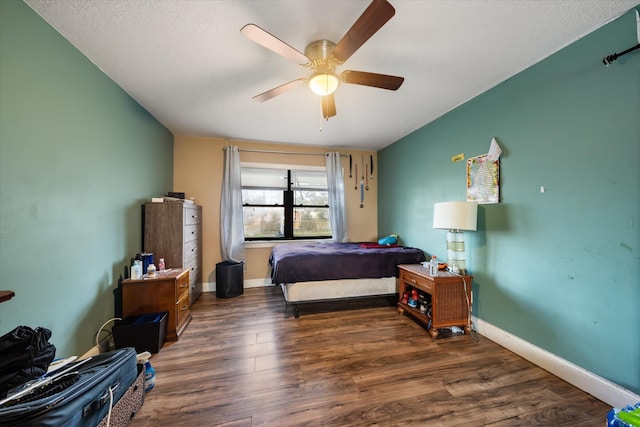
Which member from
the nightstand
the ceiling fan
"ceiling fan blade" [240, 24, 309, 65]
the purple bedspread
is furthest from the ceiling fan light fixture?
the nightstand

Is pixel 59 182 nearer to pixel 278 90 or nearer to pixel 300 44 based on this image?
pixel 278 90

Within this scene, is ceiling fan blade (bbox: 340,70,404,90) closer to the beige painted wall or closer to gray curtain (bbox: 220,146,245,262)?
the beige painted wall

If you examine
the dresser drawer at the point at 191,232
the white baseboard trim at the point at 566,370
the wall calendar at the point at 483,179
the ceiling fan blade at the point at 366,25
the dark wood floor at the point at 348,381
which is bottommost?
the dark wood floor at the point at 348,381

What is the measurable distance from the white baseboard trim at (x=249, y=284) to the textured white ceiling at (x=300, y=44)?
8.46 feet

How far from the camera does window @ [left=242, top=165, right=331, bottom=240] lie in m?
3.97

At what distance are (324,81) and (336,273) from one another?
2037 millimetres

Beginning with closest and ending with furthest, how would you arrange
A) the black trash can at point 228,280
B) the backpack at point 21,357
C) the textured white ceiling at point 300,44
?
the backpack at point 21,357
the textured white ceiling at point 300,44
the black trash can at point 228,280

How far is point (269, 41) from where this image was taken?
4.52 feet

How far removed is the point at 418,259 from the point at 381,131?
1.94 m

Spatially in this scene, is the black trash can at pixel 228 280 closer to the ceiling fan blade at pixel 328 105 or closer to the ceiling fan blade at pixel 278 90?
the ceiling fan blade at pixel 278 90

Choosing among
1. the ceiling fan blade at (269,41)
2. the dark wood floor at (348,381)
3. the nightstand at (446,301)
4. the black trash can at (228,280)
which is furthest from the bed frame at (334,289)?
the ceiling fan blade at (269,41)

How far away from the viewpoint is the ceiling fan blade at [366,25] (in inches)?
44.1

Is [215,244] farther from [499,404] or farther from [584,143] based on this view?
[584,143]

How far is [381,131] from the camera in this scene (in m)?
3.41
